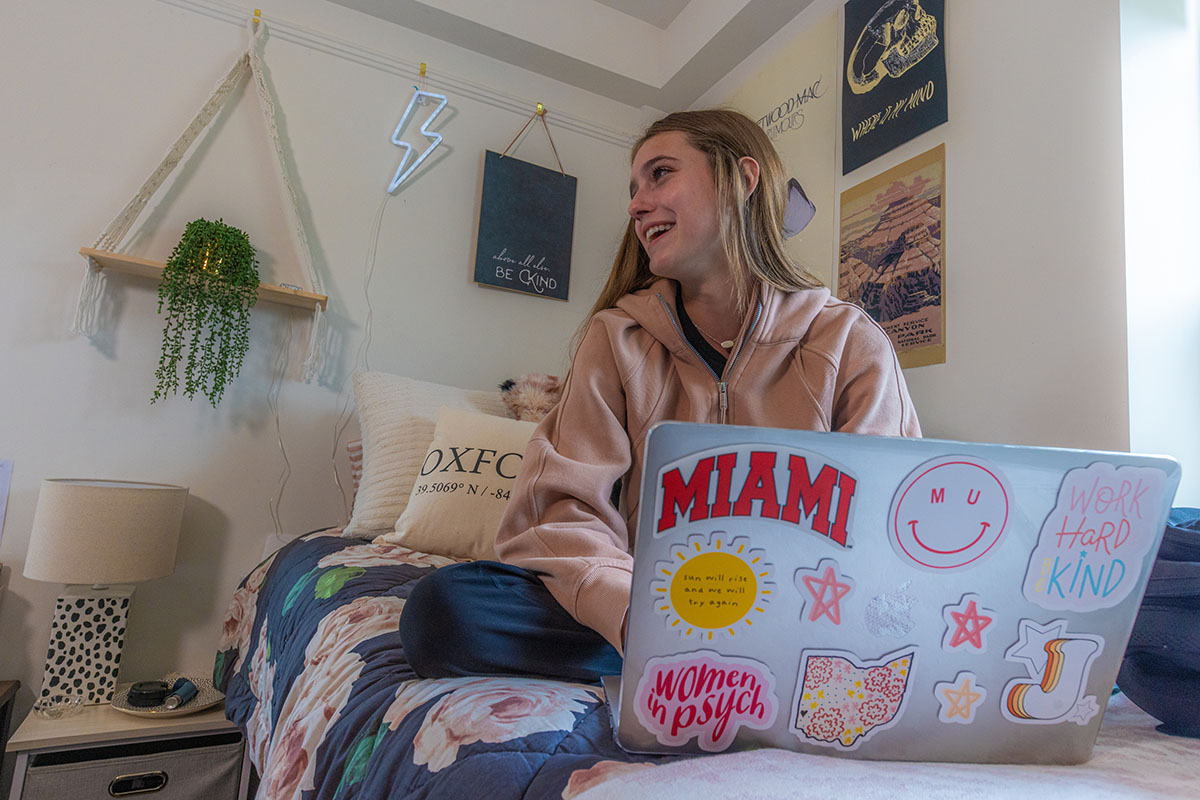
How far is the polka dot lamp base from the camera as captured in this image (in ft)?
4.83

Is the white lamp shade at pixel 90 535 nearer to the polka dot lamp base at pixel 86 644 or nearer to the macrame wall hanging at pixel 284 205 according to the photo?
the polka dot lamp base at pixel 86 644

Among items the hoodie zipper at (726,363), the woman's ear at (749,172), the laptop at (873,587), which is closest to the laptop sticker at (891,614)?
the laptop at (873,587)

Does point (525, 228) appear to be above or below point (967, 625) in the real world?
above

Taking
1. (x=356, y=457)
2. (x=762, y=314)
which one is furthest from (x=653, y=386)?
(x=356, y=457)

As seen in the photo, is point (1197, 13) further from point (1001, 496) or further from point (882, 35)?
point (1001, 496)

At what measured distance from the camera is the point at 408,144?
217 centimetres

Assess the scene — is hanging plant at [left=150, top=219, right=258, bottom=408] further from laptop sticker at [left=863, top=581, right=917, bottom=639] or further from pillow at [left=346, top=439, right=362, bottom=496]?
laptop sticker at [left=863, top=581, right=917, bottom=639]

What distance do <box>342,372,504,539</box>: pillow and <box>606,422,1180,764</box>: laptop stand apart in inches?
50.4

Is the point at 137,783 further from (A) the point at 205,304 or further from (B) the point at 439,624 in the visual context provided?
(B) the point at 439,624

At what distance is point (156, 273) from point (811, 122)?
1.83 m

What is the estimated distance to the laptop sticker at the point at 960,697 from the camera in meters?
0.42

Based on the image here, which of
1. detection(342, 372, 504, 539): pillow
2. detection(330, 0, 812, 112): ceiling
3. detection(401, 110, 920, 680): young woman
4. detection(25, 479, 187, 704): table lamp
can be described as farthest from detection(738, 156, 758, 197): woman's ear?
detection(25, 479, 187, 704): table lamp

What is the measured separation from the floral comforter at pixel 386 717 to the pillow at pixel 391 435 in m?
0.33

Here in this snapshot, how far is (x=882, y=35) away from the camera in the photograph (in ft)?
5.73
